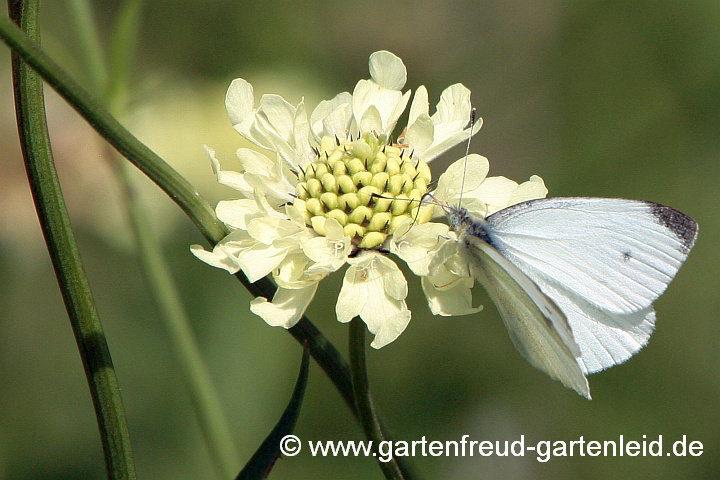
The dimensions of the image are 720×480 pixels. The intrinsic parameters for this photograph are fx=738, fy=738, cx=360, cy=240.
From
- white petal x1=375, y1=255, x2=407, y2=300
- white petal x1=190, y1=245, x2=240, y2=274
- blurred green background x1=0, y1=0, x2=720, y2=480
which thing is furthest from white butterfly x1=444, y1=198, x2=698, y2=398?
blurred green background x1=0, y1=0, x2=720, y2=480

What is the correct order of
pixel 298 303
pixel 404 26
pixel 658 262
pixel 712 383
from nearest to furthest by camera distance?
1. pixel 298 303
2. pixel 658 262
3. pixel 712 383
4. pixel 404 26

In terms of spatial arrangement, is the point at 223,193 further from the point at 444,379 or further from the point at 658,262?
the point at 658,262

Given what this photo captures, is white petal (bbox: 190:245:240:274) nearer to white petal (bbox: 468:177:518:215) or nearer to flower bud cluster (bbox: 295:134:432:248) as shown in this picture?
flower bud cluster (bbox: 295:134:432:248)

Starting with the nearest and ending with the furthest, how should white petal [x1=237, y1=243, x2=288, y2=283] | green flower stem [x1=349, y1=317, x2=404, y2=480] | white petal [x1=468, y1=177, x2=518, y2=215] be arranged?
green flower stem [x1=349, y1=317, x2=404, y2=480], white petal [x1=237, y1=243, x2=288, y2=283], white petal [x1=468, y1=177, x2=518, y2=215]

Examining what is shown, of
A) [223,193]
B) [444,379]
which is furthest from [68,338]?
[444,379]

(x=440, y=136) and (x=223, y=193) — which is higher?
(x=223, y=193)

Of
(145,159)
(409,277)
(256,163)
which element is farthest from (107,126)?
(409,277)

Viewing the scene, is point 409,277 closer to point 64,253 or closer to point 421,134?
point 421,134
